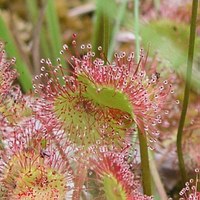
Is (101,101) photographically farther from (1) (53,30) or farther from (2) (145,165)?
(1) (53,30)

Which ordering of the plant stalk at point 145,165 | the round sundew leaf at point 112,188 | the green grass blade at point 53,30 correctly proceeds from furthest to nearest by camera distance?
1. the green grass blade at point 53,30
2. the plant stalk at point 145,165
3. the round sundew leaf at point 112,188

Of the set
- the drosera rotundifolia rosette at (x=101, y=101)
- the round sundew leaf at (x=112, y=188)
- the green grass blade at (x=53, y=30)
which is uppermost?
the green grass blade at (x=53, y=30)

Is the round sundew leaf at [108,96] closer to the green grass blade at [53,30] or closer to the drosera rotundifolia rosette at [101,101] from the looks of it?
the drosera rotundifolia rosette at [101,101]

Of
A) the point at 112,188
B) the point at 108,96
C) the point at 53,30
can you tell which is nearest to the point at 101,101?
the point at 108,96

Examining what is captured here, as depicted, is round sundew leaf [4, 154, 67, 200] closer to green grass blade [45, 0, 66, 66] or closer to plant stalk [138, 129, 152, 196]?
plant stalk [138, 129, 152, 196]

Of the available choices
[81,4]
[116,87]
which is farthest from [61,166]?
[81,4]

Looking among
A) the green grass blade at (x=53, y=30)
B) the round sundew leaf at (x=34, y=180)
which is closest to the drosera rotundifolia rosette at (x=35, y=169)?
the round sundew leaf at (x=34, y=180)

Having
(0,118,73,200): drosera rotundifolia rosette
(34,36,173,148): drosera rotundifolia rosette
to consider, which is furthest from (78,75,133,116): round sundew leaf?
(0,118,73,200): drosera rotundifolia rosette
